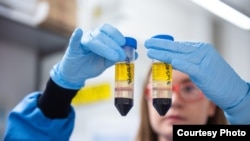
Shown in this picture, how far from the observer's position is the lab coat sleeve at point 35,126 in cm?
162

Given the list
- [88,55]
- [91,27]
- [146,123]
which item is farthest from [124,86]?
[91,27]

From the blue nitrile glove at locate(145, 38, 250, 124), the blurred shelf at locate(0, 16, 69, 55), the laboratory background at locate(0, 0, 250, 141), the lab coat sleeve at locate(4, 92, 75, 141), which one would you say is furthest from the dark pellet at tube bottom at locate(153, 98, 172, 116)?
Answer: the blurred shelf at locate(0, 16, 69, 55)

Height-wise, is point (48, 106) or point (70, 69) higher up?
point (70, 69)

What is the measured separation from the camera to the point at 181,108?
1.86 meters

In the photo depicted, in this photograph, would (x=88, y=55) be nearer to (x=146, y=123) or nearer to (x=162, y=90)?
(x=162, y=90)

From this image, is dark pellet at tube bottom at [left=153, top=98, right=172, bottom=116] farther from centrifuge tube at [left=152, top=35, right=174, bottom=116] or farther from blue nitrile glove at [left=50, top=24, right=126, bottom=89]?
blue nitrile glove at [left=50, top=24, right=126, bottom=89]

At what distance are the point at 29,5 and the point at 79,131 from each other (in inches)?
35.8

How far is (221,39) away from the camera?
3.21 m

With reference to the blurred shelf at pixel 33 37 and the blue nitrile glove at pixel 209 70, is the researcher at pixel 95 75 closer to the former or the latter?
the blue nitrile glove at pixel 209 70

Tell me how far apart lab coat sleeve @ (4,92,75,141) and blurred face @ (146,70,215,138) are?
17.2 inches

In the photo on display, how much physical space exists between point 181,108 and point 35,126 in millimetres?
673

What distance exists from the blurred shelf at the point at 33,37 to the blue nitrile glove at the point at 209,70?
1.32m

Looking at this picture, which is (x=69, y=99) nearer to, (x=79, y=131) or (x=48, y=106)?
(x=48, y=106)

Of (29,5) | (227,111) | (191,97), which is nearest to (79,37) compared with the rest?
(227,111)
